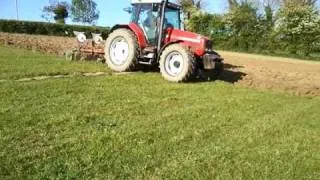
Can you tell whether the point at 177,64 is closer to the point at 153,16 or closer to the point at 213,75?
the point at 213,75

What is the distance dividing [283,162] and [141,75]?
319 inches

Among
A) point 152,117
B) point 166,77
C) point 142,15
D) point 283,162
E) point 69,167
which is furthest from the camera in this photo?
point 142,15

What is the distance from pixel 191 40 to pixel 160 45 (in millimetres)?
968

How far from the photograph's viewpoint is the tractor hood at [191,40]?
14.9m

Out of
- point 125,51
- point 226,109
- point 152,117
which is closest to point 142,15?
point 125,51

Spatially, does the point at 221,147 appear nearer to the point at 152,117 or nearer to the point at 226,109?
the point at 152,117

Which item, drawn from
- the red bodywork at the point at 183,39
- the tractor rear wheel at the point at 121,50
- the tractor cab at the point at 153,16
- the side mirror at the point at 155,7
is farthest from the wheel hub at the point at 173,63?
the side mirror at the point at 155,7

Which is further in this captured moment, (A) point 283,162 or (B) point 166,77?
(B) point 166,77

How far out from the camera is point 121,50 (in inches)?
640

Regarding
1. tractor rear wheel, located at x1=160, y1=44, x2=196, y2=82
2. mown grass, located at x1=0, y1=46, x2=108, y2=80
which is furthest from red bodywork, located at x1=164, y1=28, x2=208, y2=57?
mown grass, located at x1=0, y1=46, x2=108, y2=80

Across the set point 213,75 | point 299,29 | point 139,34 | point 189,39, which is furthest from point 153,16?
point 299,29

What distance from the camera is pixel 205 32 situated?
1735 inches

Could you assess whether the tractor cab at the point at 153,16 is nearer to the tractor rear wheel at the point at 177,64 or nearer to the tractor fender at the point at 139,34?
the tractor fender at the point at 139,34

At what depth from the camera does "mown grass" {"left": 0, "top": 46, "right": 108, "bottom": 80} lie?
12.6 m
